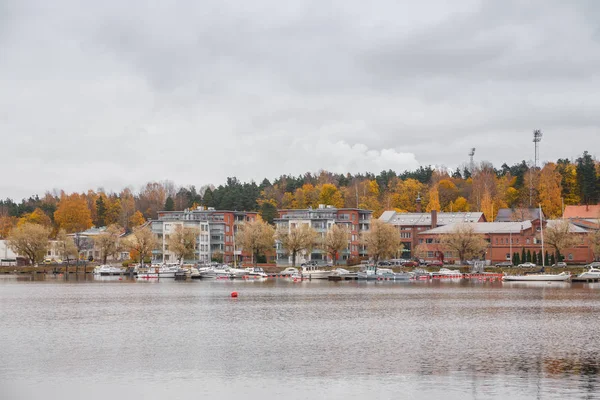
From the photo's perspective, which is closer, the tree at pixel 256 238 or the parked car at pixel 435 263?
the parked car at pixel 435 263

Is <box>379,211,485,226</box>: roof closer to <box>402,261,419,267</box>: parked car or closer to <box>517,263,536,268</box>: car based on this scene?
<box>402,261,419,267</box>: parked car

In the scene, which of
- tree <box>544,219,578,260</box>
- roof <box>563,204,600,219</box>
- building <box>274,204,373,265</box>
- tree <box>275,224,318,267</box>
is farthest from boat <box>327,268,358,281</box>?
roof <box>563,204,600,219</box>

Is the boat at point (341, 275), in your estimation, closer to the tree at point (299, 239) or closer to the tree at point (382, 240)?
the tree at point (382, 240)

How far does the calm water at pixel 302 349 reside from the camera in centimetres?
3316

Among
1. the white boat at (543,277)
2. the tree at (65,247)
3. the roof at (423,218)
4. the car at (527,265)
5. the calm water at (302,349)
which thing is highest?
the roof at (423,218)

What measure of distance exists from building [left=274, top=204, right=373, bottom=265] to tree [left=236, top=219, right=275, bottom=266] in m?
4.30

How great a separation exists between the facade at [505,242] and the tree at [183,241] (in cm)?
4469

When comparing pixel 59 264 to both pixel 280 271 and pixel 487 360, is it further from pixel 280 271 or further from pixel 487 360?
pixel 487 360

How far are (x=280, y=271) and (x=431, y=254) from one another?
30253 millimetres

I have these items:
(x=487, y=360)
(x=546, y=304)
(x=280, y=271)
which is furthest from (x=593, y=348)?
(x=280, y=271)

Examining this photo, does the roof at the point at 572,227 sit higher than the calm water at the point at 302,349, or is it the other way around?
the roof at the point at 572,227

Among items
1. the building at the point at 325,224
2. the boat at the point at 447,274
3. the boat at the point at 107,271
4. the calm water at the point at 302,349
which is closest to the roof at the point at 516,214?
the building at the point at 325,224

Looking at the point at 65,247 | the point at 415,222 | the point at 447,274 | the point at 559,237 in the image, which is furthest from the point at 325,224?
the point at 65,247

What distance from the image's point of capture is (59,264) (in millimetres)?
171000
